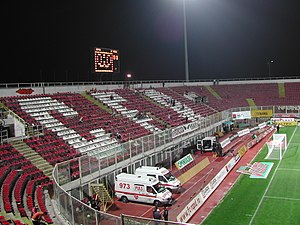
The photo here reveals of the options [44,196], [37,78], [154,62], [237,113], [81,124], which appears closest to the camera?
[44,196]

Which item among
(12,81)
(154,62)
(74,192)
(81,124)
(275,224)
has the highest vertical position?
(154,62)

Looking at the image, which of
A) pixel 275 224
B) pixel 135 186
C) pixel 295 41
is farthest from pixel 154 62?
pixel 275 224

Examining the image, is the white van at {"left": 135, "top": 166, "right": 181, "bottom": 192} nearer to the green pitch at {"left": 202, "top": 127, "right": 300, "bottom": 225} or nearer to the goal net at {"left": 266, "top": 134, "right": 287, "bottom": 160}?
the green pitch at {"left": 202, "top": 127, "right": 300, "bottom": 225}

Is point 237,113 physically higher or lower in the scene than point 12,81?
lower

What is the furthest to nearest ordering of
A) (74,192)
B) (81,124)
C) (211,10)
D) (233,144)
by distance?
(211,10), (233,144), (81,124), (74,192)

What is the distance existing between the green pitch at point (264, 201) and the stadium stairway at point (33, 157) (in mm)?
10035

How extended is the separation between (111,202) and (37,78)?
20963 mm

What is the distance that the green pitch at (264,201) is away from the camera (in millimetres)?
19688

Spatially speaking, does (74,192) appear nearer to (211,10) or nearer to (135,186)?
(135,186)

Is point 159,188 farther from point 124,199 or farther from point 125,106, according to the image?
point 125,106

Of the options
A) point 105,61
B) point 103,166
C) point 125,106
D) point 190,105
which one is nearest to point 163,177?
point 103,166

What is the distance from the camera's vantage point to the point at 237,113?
5347 cm

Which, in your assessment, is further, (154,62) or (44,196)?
(154,62)

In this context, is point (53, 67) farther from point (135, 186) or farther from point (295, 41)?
point (295, 41)
